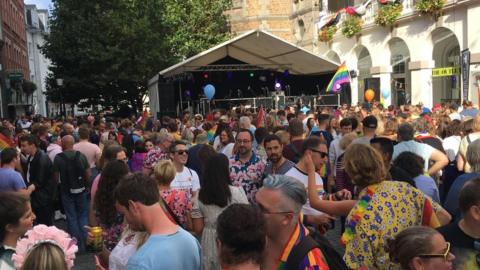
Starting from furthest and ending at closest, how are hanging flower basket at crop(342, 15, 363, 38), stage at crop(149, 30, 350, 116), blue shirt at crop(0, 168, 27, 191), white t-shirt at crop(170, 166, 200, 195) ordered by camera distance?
hanging flower basket at crop(342, 15, 363, 38)
stage at crop(149, 30, 350, 116)
blue shirt at crop(0, 168, 27, 191)
white t-shirt at crop(170, 166, 200, 195)

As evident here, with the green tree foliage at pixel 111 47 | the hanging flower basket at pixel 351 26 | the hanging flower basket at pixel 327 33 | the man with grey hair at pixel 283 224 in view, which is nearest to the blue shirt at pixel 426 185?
the man with grey hair at pixel 283 224

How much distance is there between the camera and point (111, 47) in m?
26.3

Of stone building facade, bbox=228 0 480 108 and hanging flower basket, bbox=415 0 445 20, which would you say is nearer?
stone building facade, bbox=228 0 480 108

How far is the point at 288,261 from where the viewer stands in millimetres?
2379

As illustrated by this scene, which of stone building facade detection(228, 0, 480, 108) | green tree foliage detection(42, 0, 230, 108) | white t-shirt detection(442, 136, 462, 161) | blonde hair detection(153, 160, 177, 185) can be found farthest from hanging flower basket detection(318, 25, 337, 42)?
blonde hair detection(153, 160, 177, 185)

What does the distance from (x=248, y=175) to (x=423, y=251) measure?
3.22 m

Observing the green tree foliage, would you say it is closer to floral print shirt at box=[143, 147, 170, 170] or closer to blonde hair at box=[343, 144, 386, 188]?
floral print shirt at box=[143, 147, 170, 170]

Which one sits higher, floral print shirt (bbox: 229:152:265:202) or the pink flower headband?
the pink flower headband

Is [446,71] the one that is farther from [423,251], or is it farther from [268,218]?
[268,218]

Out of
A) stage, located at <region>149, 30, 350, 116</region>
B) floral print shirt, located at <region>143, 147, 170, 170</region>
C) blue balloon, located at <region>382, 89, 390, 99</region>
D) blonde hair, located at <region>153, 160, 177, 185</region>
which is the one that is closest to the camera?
blonde hair, located at <region>153, 160, 177, 185</region>

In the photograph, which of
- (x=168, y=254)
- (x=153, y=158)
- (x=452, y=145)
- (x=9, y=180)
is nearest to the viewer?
(x=168, y=254)

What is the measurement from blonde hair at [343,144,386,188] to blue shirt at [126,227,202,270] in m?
1.21

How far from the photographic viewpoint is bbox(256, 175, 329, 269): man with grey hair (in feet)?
7.97

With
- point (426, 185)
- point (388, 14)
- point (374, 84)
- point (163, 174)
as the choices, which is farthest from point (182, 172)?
point (374, 84)
